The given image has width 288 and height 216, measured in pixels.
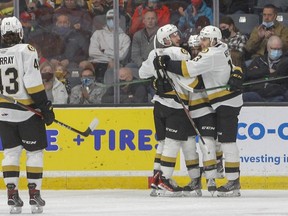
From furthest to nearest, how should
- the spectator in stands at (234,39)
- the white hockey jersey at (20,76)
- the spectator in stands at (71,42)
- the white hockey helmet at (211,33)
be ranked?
the spectator in stands at (71,42), the spectator in stands at (234,39), the white hockey helmet at (211,33), the white hockey jersey at (20,76)

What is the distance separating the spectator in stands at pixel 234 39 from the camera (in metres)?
12.1

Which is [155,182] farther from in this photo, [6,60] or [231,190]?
[6,60]

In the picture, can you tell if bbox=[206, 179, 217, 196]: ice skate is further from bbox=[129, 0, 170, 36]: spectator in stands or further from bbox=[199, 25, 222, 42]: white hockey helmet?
bbox=[129, 0, 170, 36]: spectator in stands

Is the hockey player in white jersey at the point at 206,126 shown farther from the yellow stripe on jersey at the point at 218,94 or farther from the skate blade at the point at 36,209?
the skate blade at the point at 36,209

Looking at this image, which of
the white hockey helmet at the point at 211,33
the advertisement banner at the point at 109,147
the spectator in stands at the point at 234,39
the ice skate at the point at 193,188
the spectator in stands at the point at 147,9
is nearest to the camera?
the white hockey helmet at the point at 211,33

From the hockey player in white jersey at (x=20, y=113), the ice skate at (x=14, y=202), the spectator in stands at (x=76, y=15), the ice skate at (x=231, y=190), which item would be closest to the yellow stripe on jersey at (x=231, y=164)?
the ice skate at (x=231, y=190)

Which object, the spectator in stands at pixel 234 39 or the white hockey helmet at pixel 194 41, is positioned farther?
the spectator in stands at pixel 234 39

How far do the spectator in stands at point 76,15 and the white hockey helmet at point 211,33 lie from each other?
1.49 meters

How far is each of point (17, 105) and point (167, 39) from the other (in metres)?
2.18

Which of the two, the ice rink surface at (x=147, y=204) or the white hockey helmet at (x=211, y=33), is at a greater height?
the white hockey helmet at (x=211, y=33)

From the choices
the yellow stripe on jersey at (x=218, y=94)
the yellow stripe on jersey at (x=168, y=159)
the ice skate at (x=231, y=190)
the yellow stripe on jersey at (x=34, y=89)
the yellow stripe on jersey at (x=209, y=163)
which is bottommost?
the ice skate at (x=231, y=190)

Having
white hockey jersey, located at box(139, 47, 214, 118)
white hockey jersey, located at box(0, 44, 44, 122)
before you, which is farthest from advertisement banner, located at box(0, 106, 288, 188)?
white hockey jersey, located at box(0, 44, 44, 122)

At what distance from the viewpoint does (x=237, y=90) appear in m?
11.2

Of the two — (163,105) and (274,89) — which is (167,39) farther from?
(274,89)
